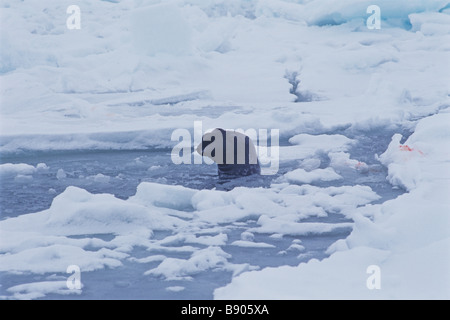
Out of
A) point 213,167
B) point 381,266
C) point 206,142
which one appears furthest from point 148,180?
point 381,266

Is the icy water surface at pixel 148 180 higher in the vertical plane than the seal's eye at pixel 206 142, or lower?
lower

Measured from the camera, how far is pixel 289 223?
183 inches

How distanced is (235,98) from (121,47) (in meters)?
4.08

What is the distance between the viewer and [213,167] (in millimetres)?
6590

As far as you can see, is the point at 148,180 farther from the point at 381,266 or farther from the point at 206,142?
the point at 381,266

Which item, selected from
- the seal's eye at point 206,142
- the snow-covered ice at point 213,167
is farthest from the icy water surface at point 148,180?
the seal's eye at point 206,142

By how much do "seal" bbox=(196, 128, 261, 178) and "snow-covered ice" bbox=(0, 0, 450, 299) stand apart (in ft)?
0.81

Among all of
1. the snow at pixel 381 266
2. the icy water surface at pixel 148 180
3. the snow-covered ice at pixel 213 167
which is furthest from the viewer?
the snow-covered ice at pixel 213 167

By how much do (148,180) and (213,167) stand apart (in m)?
0.79

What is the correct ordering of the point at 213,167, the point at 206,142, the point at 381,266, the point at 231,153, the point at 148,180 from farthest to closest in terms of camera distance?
the point at 213,167
the point at 206,142
the point at 231,153
the point at 148,180
the point at 381,266

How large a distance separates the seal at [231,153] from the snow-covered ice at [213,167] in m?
0.25

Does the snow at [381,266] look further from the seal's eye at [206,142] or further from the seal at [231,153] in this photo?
the seal's eye at [206,142]

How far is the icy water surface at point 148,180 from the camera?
3.64 meters
